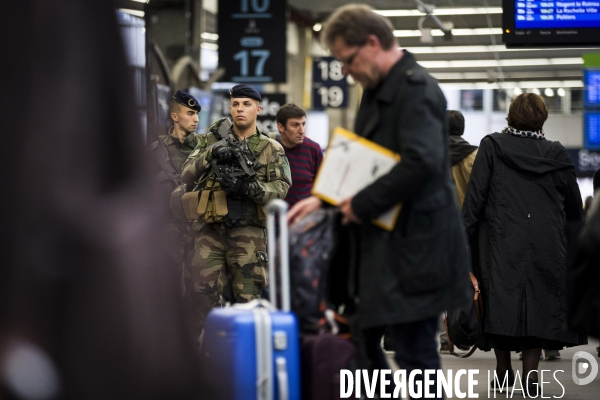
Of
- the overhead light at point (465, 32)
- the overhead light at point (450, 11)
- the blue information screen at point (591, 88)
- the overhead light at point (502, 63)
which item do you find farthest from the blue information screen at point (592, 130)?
the overhead light at point (502, 63)

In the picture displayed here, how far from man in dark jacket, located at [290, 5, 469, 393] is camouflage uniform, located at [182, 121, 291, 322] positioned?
304 centimetres

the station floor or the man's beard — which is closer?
the station floor

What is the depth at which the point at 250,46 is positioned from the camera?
610 inches

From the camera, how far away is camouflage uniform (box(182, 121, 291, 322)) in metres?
7.00

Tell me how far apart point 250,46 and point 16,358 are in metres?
13.5

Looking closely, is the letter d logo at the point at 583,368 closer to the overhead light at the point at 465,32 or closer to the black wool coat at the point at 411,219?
the black wool coat at the point at 411,219

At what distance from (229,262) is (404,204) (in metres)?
3.36

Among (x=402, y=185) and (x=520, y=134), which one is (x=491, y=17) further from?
(x=402, y=185)

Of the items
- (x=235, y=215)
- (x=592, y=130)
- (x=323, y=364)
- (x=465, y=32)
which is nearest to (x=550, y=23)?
(x=235, y=215)

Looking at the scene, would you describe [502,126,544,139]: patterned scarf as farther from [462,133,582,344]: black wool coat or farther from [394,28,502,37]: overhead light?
[394,28,502,37]: overhead light

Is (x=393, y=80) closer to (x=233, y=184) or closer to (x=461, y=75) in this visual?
(x=233, y=184)

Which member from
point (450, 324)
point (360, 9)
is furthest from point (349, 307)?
point (450, 324)

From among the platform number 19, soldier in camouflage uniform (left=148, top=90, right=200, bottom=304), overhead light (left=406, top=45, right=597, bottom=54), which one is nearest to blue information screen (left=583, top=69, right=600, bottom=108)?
the platform number 19

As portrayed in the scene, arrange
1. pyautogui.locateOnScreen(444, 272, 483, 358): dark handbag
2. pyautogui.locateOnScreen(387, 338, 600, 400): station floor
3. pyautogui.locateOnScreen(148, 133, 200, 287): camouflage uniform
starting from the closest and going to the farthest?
pyautogui.locateOnScreen(444, 272, 483, 358): dark handbag < pyautogui.locateOnScreen(387, 338, 600, 400): station floor < pyautogui.locateOnScreen(148, 133, 200, 287): camouflage uniform
